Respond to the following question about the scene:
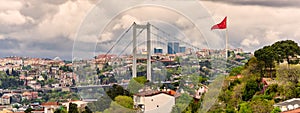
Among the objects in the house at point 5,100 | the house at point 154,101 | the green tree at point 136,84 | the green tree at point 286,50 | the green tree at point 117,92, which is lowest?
the house at point 5,100

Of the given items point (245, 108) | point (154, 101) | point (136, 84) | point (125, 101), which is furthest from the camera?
point (136, 84)

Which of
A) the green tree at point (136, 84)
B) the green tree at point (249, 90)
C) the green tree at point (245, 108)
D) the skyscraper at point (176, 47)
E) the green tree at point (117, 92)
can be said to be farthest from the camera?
the skyscraper at point (176, 47)

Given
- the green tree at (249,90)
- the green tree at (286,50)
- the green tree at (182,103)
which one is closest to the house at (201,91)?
the green tree at (182,103)

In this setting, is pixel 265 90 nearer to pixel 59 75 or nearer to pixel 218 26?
pixel 218 26

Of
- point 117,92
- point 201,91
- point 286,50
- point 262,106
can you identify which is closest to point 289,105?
point 262,106

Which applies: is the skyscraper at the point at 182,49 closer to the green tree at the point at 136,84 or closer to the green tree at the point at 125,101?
the green tree at the point at 136,84

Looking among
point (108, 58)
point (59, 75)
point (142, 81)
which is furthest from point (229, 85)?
point (59, 75)

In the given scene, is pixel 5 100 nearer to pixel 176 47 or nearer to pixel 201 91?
pixel 176 47
